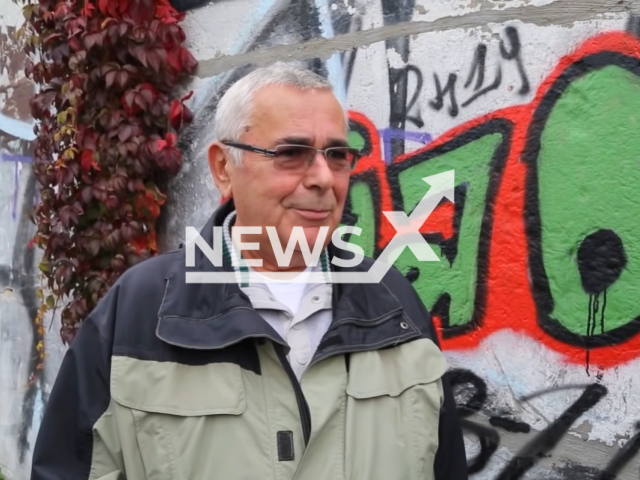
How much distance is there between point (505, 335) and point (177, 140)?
1.66 metres

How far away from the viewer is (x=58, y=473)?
5.61ft

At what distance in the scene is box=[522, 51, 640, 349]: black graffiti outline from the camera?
242 cm

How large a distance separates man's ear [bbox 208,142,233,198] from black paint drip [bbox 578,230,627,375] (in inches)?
46.4

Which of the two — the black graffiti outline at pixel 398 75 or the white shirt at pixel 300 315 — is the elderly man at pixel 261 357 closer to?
the white shirt at pixel 300 315

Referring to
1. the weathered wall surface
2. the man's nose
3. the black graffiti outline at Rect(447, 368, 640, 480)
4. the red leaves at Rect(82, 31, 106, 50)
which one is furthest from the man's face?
the weathered wall surface

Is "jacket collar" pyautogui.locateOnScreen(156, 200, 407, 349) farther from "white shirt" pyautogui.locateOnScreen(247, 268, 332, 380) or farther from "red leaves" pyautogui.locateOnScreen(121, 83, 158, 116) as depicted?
"red leaves" pyautogui.locateOnScreen(121, 83, 158, 116)

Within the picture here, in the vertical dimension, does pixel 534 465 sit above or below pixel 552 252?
below

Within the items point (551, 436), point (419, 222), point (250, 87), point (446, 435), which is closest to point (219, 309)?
point (250, 87)

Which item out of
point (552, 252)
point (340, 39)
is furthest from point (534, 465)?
point (340, 39)

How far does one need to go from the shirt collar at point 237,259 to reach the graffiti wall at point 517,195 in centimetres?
90

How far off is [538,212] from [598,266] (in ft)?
0.85

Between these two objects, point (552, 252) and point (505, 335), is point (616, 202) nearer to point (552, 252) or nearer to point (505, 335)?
point (552, 252)

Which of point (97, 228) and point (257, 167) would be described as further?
point (97, 228)

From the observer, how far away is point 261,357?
1695 mm
